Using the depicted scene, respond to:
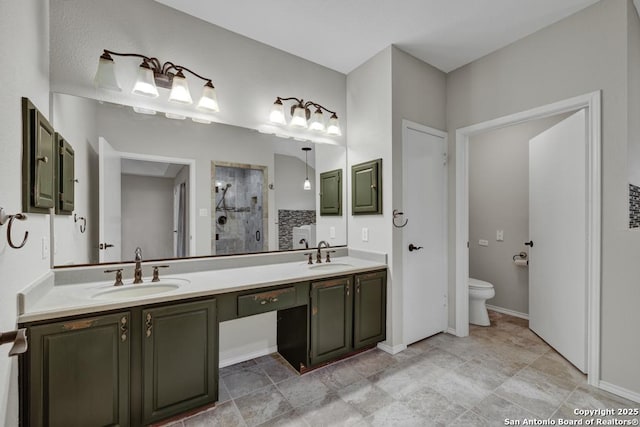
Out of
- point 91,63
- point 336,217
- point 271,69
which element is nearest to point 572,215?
point 336,217

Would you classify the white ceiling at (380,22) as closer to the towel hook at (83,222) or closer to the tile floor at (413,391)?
the towel hook at (83,222)

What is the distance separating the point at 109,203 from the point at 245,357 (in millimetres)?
1595

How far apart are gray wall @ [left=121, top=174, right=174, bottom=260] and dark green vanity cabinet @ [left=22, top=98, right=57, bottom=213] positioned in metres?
0.48

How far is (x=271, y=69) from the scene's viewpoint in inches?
99.8

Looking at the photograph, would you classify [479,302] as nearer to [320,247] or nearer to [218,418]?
[320,247]

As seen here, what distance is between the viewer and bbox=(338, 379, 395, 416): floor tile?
71.2 inches

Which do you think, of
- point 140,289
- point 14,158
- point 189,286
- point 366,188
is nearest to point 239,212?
point 189,286

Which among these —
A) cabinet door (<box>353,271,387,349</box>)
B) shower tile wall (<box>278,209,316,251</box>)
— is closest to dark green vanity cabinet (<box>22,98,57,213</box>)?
shower tile wall (<box>278,209,316,251</box>)

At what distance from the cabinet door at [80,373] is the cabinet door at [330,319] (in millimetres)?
1183

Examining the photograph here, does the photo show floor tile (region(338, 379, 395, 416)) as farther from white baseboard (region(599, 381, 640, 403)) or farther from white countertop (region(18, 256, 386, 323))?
white baseboard (region(599, 381, 640, 403))

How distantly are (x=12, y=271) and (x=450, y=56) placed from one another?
3467mm

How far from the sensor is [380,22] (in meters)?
2.23

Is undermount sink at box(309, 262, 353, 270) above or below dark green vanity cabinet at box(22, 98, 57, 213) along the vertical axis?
below

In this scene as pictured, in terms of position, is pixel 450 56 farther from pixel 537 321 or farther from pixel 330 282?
pixel 537 321
